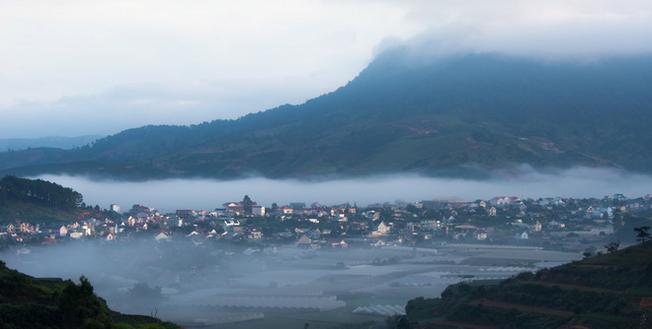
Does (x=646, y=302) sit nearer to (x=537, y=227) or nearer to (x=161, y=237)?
(x=161, y=237)

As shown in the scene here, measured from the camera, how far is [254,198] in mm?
75438

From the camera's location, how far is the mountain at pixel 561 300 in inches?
883

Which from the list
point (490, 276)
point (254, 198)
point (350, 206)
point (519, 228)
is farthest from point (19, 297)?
point (254, 198)

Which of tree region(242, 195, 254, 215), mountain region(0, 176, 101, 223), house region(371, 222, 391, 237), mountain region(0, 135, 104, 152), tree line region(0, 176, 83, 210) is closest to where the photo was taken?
mountain region(0, 176, 101, 223)

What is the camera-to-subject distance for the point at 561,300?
2445 centimetres

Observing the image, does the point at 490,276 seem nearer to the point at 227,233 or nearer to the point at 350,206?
the point at 227,233

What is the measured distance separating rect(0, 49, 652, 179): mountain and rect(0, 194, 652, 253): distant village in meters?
13.4

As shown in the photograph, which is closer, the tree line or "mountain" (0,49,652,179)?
the tree line

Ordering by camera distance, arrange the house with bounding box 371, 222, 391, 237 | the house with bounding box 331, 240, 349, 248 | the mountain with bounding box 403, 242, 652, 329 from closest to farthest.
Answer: the mountain with bounding box 403, 242, 652, 329 < the house with bounding box 331, 240, 349, 248 < the house with bounding box 371, 222, 391, 237

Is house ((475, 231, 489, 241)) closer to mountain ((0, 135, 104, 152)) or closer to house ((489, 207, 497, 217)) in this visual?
house ((489, 207, 497, 217))

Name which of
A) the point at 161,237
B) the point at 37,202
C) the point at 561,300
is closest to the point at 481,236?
the point at 161,237

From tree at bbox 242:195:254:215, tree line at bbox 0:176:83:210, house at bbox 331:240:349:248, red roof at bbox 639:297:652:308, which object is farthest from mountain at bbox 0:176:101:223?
red roof at bbox 639:297:652:308

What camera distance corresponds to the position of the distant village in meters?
49.5

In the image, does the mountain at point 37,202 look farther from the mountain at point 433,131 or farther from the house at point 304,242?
the mountain at point 433,131
